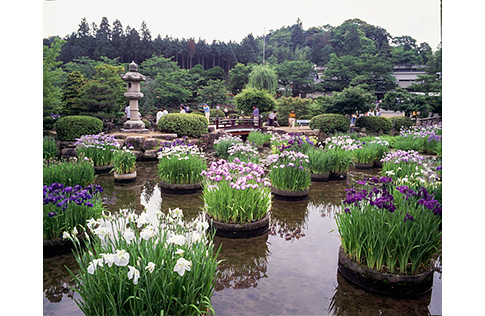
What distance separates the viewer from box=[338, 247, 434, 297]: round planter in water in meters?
3.58

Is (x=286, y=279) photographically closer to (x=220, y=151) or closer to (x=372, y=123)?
(x=220, y=151)

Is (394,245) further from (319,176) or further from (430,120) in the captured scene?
(430,120)

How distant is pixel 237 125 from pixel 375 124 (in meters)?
7.58

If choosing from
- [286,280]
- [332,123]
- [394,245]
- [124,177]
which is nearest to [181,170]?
[124,177]

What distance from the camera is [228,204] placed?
5.14m

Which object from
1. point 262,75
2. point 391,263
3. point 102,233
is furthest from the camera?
point 262,75

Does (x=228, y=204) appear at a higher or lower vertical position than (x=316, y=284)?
higher

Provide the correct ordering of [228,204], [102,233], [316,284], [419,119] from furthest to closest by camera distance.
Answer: [419,119] → [228,204] → [316,284] → [102,233]

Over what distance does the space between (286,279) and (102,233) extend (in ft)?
6.92

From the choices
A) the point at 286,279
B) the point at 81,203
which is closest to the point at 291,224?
the point at 286,279

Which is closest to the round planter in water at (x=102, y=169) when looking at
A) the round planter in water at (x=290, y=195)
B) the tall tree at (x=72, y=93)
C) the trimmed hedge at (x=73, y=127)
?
the trimmed hedge at (x=73, y=127)

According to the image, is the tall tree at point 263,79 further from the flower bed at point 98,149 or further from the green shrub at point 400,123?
the flower bed at point 98,149

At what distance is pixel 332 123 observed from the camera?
698 inches

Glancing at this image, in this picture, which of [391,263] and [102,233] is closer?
[102,233]
